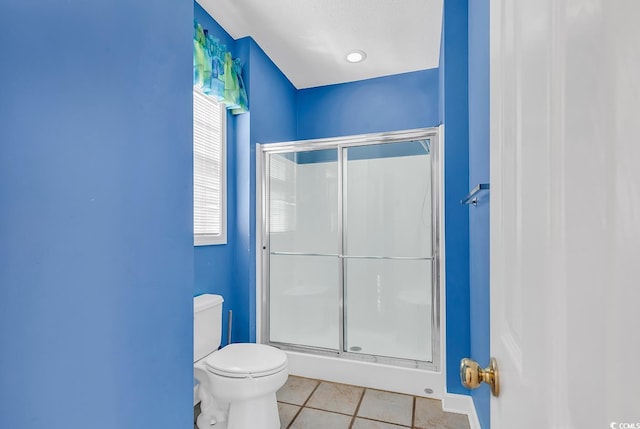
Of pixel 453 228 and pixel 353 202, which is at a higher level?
pixel 353 202

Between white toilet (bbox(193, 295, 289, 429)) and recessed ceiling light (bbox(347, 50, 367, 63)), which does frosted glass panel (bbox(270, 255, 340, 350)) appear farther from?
recessed ceiling light (bbox(347, 50, 367, 63))

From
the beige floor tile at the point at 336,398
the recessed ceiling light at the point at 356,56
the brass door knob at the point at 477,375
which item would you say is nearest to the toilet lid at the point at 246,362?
the beige floor tile at the point at 336,398

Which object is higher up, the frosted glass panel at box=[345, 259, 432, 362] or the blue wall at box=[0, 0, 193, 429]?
the blue wall at box=[0, 0, 193, 429]

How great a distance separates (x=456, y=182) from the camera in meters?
1.96

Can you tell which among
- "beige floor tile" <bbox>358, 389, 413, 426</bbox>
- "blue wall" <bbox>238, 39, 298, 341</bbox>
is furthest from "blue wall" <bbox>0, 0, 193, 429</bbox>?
"blue wall" <bbox>238, 39, 298, 341</bbox>

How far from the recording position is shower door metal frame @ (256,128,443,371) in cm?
218

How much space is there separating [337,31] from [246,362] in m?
2.34
